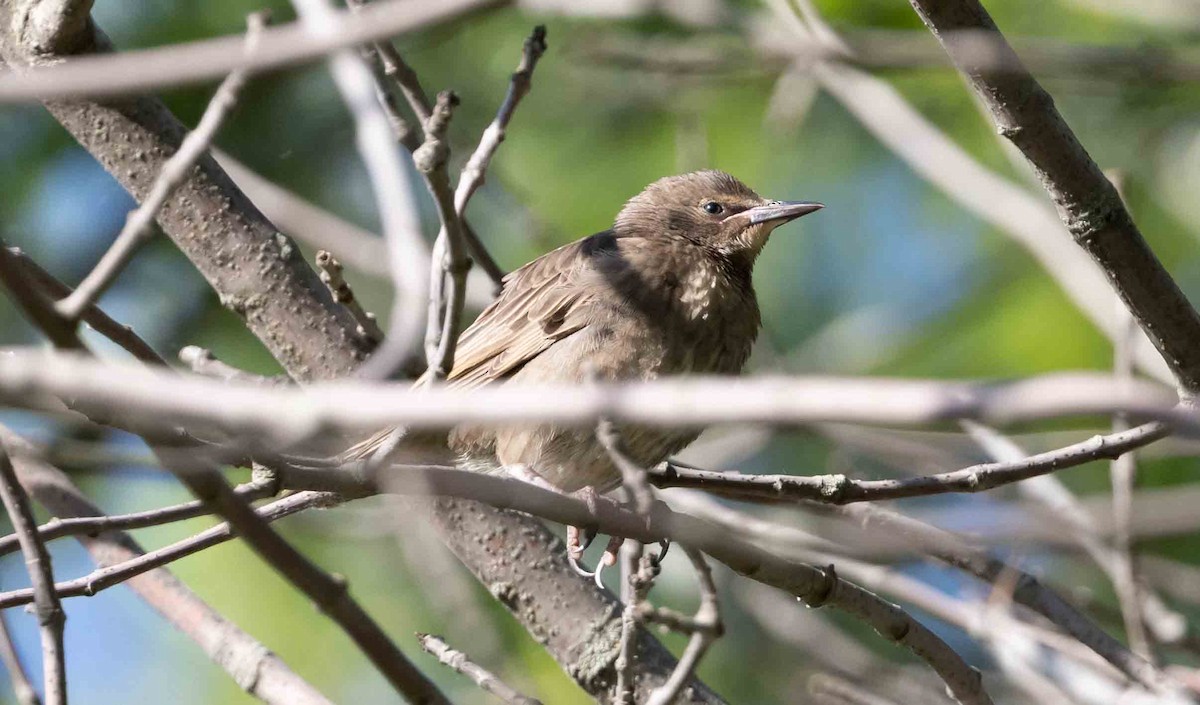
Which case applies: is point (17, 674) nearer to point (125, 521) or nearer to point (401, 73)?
point (125, 521)

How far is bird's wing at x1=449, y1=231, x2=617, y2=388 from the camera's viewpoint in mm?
4359

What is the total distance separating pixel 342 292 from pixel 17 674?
4.06ft

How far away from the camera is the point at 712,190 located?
16.7 ft

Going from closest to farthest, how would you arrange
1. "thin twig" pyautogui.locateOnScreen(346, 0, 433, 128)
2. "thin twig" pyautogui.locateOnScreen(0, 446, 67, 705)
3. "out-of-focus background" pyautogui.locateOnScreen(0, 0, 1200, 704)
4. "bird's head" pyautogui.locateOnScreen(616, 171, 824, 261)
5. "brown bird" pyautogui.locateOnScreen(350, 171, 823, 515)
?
1. "thin twig" pyautogui.locateOnScreen(0, 446, 67, 705)
2. "thin twig" pyautogui.locateOnScreen(346, 0, 433, 128)
3. "brown bird" pyautogui.locateOnScreen(350, 171, 823, 515)
4. "bird's head" pyautogui.locateOnScreen(616, 171, 824, 261)
5. "out-of-focus background" pyautogui.locateOnScreen(0, 0, 1200, 704)

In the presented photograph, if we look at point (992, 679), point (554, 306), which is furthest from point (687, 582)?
point (554, 306)

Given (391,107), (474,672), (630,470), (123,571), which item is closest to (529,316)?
(391,107)

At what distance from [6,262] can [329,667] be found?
13.8 ft

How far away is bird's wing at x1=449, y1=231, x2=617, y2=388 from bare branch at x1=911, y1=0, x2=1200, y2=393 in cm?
195

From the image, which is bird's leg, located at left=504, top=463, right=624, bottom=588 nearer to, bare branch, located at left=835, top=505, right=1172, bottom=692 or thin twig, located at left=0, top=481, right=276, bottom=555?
bare branch, located at left=835, top=505, right=1172, bottom=692

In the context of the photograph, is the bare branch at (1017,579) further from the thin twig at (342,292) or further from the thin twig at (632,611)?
the thin twig at (342,292)

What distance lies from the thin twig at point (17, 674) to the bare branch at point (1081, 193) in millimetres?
2033

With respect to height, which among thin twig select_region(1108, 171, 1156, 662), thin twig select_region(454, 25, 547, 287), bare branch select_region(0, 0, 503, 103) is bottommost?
thin twig select_region(1108, 171, 1156, 662)

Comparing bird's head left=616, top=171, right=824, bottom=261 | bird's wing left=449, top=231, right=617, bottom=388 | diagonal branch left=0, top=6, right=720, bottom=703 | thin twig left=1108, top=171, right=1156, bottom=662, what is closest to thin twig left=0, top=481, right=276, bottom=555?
diagonal branch left=0, top=6, right=720, bottom=703

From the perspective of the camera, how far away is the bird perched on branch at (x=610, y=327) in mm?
4090
